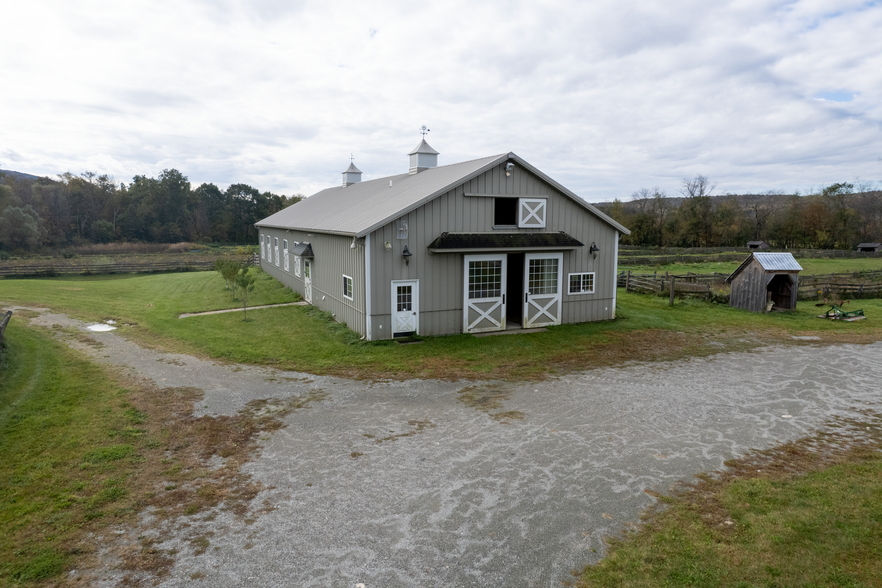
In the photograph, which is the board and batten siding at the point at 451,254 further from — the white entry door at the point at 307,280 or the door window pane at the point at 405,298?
the white entry door at the point at 307,280

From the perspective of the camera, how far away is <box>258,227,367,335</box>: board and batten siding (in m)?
14.9

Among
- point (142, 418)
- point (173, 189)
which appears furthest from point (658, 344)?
point (173, 189)

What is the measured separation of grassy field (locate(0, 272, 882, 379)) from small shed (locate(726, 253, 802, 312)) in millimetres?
648

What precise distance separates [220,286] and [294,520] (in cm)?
2313

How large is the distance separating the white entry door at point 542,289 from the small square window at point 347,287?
5698 millimetres

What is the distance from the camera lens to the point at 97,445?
7727 millimetres

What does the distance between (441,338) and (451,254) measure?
2572 mm

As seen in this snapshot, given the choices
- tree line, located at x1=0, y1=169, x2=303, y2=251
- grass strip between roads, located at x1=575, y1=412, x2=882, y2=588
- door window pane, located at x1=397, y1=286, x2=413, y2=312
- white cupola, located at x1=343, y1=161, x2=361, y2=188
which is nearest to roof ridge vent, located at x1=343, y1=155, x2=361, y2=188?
white cupola, located at x1=343, y1=161, x2=361, y2=188

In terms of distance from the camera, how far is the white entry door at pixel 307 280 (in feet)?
68.1

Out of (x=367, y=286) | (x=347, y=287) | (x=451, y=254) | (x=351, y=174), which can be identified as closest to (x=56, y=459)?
(x=367, y=286)

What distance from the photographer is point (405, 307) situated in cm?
1509

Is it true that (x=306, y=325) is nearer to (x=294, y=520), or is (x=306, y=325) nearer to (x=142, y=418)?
(x=142, y=418)

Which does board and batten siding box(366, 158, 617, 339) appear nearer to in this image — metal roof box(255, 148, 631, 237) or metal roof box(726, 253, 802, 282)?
metal roof box(255, 148, 631, 237)

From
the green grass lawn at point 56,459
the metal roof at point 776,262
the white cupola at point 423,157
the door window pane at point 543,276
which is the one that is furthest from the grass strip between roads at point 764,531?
the white cupola at point 423,157
